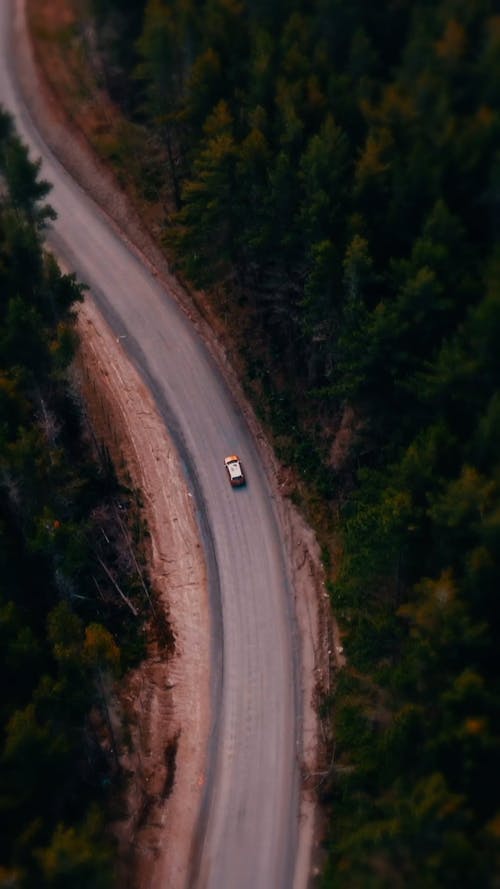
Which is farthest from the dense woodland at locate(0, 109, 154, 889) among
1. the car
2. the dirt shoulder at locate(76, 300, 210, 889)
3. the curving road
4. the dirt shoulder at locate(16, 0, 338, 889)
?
the car

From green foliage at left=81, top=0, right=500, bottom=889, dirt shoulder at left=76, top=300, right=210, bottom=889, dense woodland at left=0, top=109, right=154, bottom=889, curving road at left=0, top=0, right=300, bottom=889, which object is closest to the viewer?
green foliage at left=81, top=0, right=500, bottom=889

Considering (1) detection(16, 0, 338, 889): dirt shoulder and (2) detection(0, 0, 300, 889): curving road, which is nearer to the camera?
(2) detection(0, 0, 300, 889): curving road

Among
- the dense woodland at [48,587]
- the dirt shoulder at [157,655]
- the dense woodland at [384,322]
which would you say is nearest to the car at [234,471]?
the dirt shoulder at [157,655]

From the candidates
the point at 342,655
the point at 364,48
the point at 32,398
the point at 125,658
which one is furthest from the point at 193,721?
the point at 364,48

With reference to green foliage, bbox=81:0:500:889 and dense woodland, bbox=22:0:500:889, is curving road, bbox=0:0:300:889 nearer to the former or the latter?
dense woodland, bbox=22:0:500:889

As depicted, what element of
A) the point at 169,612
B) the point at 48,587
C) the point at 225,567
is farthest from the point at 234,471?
the point at 48,587

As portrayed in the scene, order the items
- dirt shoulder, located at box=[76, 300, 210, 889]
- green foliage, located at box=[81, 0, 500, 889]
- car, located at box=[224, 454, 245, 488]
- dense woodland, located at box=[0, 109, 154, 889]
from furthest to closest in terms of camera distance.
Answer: car, located at box=[224, 454, 245, 488]
dirt shoulder, located at box=[76, 300, 210, 889]
dense woodland, located at box=[0, 109, 154, 889]
green foliage, located at box=[81, 0, 500, 889]
